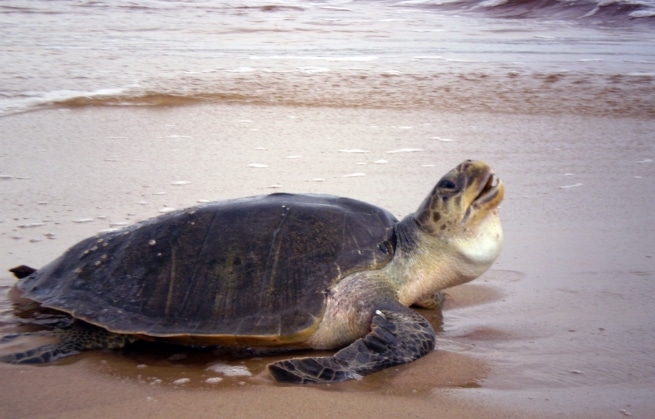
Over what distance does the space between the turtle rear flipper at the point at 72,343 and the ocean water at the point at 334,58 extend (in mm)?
4449

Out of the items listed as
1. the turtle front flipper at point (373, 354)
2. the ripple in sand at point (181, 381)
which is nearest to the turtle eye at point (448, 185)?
the turtle front flipper at point (373, 354)

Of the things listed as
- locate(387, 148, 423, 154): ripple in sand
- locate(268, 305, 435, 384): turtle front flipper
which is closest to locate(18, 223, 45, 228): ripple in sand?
locate(268, 305, 435, 384): turtle front flipper

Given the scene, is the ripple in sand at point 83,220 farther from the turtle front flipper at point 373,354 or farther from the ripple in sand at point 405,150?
the ripple in sand at point 405,150

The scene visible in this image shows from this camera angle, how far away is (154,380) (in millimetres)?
2498

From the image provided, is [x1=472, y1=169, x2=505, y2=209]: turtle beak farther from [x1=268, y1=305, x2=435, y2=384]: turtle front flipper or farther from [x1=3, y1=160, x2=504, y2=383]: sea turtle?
[x1=268, y1=305, x2=435, y2=384]: turtle front flipper

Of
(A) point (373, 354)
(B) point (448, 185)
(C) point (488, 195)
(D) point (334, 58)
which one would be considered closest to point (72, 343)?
(A) point (373, 354)

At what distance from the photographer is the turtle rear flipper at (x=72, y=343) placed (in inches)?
104

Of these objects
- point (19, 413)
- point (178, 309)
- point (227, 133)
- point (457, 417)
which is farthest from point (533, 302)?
point (227, 133)

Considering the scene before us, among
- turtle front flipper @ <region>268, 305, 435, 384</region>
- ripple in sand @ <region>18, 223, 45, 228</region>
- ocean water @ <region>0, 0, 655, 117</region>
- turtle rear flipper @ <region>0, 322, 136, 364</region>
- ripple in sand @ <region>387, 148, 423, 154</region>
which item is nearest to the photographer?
turtle front flipper @ <region>268, 305, 435, 384</region>

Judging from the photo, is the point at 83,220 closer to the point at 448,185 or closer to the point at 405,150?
the point at 448,185

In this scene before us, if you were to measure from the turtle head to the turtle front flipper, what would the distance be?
1.11 ft

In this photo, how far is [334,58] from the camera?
972 centimetres

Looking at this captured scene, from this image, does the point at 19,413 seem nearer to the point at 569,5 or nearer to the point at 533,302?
the point at 533,302

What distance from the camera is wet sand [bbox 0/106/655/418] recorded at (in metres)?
2.33
